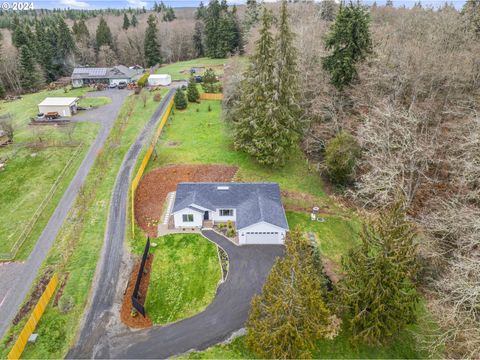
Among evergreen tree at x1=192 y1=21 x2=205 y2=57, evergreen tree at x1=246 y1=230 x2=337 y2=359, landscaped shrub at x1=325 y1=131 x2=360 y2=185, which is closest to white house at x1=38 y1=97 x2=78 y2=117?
landscaped shrub at x1=325 y1=131 x2=360 y2=185

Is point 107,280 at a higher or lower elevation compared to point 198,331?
higher

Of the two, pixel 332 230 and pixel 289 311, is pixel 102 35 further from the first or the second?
pixel 289 311

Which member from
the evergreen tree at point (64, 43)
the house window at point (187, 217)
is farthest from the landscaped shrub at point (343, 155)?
the evergreen tree at point (64, 43)

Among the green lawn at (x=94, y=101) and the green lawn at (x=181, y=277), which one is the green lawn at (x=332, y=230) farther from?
the green lawn at (x=94, y=101)

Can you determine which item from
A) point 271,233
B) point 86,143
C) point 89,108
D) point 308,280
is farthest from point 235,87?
point 308,280

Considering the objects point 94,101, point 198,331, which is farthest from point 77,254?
point 94,101

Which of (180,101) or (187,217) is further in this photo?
(180,101)
